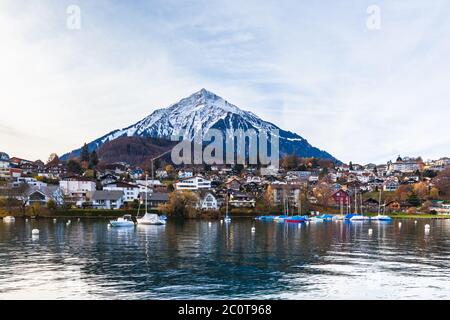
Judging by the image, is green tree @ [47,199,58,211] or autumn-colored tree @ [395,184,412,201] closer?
green tree @ [47,199,58,211]

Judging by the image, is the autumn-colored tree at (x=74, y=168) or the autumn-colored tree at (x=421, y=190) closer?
the autumn-colored tree at (x=421, y=190)

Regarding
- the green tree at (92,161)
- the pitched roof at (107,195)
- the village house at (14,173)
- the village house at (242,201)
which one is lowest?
the village house at (242,201)

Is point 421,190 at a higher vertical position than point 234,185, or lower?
lower

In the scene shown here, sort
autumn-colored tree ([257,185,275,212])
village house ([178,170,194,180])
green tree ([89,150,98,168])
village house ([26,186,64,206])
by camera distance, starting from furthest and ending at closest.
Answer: green tree ([89,150,98,168]) < village house ([178,170,194,180]) < autumn-colored tree ([257,185,275,212]) < village house ([26,186,64,206])

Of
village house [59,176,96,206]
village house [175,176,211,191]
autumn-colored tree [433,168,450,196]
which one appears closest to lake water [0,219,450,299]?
village house [59,176,96,206]

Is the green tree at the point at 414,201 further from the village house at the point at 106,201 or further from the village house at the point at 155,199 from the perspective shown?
the village house at the point at 106,201

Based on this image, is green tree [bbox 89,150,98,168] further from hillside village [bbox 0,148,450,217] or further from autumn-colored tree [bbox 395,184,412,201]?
autumn-colored tree [bbox 395,184,412,201]

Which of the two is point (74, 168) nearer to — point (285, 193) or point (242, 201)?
point (242, 201)

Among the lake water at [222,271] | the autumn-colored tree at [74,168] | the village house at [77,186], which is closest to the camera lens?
the lake water at [222,271]

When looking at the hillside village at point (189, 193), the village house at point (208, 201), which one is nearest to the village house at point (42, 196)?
the hillside village at point (189, 193)

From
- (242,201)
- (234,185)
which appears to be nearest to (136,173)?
(234,185)

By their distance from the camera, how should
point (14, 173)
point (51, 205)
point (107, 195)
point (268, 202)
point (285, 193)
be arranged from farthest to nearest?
point (14, 173)
point (285, 193)
point (268, 202)
point (107, 195)
point (51, 205)

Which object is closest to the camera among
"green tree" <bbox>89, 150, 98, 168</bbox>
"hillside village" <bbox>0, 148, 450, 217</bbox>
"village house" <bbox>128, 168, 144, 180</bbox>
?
"hillside village" <bbox>0, 148, 450, 217</bbox>

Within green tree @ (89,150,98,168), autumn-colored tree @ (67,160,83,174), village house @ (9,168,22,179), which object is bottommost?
village house @ (9,168,22,179)
